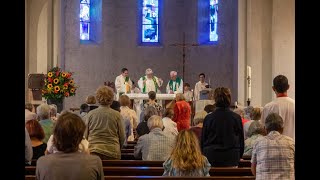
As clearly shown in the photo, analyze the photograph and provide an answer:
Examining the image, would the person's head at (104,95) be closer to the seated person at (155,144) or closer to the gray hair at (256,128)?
the seated person at (155,144)

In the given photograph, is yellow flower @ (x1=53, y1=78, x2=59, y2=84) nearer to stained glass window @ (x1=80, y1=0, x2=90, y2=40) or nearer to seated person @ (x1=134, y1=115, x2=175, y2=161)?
seated person @ (x1=134, y1=115, x2=175, y2=161)

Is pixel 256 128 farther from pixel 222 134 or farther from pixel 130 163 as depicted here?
pixel 130 163

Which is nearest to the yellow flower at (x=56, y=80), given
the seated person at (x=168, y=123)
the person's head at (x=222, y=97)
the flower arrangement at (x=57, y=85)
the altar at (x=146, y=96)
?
the flower arrangement at (x=57, y=85)

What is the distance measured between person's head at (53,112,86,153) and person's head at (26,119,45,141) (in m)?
2.63

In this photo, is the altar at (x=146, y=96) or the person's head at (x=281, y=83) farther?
the altar at (x=146, y=96)

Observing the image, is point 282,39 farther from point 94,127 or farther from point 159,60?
point 94,127

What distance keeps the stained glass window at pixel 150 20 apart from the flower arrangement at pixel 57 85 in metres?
9.69

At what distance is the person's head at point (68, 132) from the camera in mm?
3598

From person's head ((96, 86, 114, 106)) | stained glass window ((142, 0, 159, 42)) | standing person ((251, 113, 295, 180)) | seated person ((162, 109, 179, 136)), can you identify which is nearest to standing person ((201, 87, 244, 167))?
person's head ((96, 86, 114, 106))

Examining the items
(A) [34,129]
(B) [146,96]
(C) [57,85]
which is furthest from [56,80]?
(A) [34,129]

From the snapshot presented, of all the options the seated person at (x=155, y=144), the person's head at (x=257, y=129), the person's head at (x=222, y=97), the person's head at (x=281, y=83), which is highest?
the person's head at (x=281, y=83)

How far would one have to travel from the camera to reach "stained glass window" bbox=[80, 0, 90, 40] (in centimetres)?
2358

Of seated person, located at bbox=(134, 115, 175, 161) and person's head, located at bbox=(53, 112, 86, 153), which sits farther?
seated person, located at bbox=(134, 115, 175, 161)
